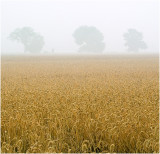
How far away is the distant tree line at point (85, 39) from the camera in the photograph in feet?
323

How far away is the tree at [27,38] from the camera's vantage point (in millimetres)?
97875

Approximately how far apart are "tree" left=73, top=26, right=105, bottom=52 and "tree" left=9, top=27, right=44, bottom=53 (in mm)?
16757

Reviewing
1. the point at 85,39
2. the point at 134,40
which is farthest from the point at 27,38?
the point at 134,40

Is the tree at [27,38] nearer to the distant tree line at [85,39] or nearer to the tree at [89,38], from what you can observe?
the distant tree line at [85,39]

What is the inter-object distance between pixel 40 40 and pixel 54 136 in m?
103

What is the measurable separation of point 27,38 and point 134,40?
4360 centimetres

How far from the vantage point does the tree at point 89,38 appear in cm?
10056

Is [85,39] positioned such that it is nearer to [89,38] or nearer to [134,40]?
[89,38]

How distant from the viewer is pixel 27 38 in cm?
10094

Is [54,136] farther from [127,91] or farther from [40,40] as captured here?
[40,40]

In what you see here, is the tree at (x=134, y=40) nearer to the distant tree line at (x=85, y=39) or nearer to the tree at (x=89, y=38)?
the distant tree line at (x=85, y=39)

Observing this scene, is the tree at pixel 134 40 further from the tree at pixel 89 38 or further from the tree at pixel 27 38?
the tree at pixel 27 38

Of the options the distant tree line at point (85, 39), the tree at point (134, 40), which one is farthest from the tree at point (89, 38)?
the tree at point (134, 40)

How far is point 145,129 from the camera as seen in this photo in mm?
5680
